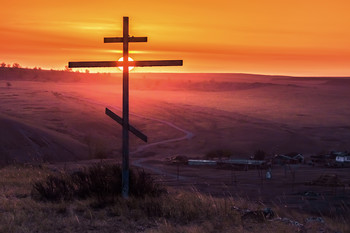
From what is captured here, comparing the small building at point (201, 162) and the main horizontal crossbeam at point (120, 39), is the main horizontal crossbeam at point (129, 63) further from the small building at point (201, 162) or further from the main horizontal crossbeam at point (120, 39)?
the small building at point (201, 162)

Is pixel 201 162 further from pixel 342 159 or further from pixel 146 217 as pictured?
pixel 146 217

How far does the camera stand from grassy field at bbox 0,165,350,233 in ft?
31.2

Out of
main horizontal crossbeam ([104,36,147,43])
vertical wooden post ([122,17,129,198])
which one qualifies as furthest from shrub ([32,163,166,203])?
main horizontal crossbeam ([104,36,147,43])

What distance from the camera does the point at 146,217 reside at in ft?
33.6

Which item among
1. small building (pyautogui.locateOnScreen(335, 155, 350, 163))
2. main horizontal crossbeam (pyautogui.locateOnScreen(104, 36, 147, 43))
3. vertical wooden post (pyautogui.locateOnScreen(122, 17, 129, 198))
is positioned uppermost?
main horizontal crossbeam (pyautogui.locateOnScreen(104, 36, 147, 43))

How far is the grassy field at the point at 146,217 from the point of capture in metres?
9.52

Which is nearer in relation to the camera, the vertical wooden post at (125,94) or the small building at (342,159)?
the vertical wooden post at (125,94)

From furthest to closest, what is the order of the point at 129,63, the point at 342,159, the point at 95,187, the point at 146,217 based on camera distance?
A: the point at 342,159 < the point at 129,63 < the point at 95,187 < the point at 146,217

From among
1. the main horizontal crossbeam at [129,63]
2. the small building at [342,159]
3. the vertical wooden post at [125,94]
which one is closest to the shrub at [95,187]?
the vertical wooden post at [125,94]

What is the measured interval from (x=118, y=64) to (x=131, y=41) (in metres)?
0.58

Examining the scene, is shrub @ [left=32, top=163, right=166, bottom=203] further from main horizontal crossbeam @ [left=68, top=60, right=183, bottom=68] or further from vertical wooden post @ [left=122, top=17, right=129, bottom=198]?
main horizontal crossbeam @ [left=68, top=60, right=183, bottom=68]

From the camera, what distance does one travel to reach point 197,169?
144ft

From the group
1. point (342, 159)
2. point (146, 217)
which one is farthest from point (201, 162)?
point (146, 217)

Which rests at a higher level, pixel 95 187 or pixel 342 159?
pixel 95 187
